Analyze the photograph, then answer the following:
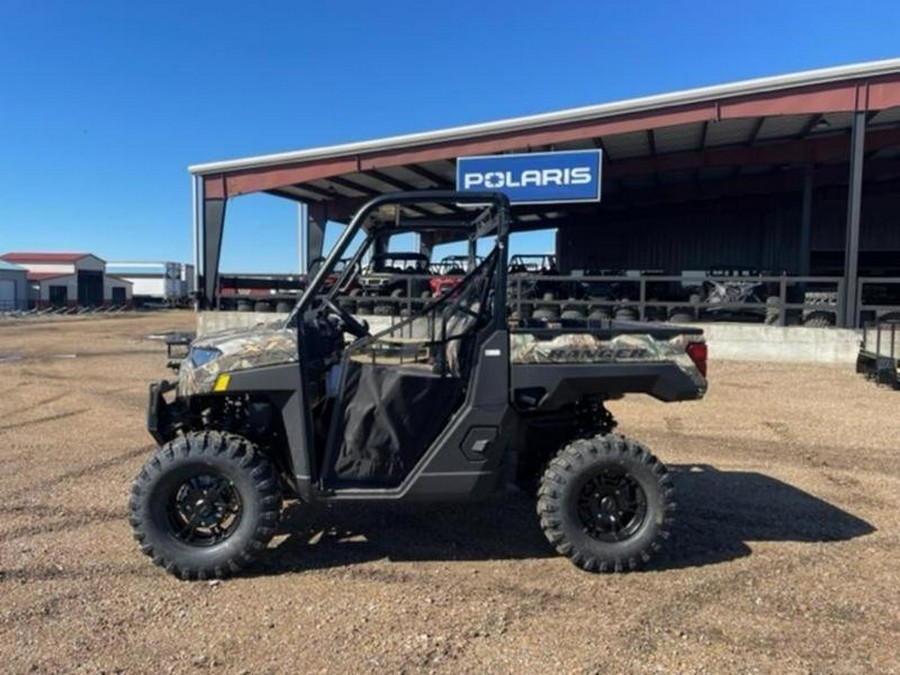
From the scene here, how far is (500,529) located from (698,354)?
1.62 meters

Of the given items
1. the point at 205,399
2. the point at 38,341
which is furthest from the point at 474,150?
the point at 205,399

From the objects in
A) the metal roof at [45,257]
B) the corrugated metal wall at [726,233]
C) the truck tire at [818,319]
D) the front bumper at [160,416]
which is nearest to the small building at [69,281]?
the metal roof at [45,257]

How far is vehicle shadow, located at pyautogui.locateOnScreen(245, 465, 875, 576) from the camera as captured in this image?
403 cm

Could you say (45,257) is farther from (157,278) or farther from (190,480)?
(190,480)

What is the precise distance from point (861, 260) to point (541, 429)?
2487 centimetres

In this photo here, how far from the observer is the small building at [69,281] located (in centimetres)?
5659

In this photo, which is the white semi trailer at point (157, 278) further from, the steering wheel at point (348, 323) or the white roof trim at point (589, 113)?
the steering wheel at point (348, 323)

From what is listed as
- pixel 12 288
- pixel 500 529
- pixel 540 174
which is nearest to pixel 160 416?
pixel 500 529

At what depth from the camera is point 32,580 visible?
3650mm

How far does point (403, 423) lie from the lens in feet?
12.6

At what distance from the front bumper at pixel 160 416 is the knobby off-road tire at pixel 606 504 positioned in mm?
2160

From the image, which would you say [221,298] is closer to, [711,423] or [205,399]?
[711,423]

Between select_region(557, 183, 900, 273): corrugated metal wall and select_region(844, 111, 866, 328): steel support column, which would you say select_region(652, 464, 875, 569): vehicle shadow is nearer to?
select_region(844, 111, 866, 328): steel support column

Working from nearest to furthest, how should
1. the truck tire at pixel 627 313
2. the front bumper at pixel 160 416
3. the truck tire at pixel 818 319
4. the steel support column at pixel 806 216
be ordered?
the front bumper at pixel 160 416, the truck tire at pixel 818 319, the truck tire at pixel 627 313, the steel support column at pixel 806 216
